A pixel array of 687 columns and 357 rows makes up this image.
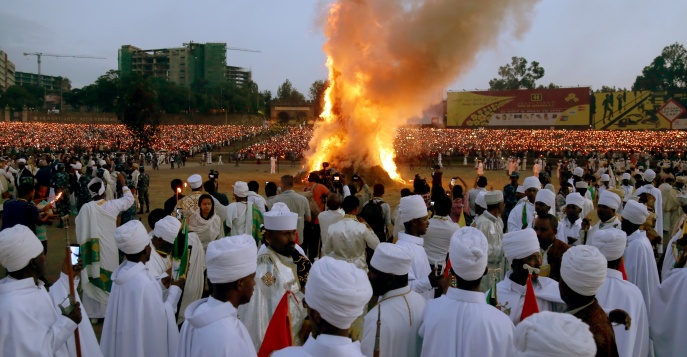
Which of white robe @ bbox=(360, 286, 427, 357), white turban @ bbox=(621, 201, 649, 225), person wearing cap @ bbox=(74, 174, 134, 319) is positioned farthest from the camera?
person wearing cap @ bbox=(74, 174, 134, 319)

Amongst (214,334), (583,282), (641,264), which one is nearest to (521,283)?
(583,282)

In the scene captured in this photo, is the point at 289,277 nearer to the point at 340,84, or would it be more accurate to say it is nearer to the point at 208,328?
the point at 208,328

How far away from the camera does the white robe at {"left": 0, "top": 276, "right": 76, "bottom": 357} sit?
12.6 feet

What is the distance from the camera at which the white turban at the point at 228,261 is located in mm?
3330

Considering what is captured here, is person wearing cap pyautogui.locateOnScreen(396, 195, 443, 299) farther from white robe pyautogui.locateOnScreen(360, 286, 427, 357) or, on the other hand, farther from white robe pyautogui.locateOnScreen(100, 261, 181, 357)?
white robe pyautogui.locateOnScreen(100, 261, 181, 357)

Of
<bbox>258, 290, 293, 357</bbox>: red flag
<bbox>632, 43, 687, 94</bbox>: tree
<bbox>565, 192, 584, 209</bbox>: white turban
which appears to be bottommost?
<bbox>258, 290, 293, 357</bbox>: red flag

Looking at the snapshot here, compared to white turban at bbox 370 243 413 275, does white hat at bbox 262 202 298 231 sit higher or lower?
higher

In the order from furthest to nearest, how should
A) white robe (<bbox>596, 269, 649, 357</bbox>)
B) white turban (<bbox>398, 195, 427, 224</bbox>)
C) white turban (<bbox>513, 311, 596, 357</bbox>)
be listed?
white turban (<bbox>398, 195, 427, 224</bbox>)
white robe (<bbox>596, 269, 649, 357</bbox>)
white turban (<bbox>513, 311, 596, 357</bbox>)

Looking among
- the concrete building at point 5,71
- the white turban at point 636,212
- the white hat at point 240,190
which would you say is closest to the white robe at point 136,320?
the white hat at point 240,190

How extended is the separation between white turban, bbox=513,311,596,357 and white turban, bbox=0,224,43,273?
133 inches

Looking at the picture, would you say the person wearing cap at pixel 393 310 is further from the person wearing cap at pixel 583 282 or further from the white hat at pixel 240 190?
the white hat at pixel 240 190

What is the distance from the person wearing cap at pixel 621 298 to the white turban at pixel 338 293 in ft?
8.18

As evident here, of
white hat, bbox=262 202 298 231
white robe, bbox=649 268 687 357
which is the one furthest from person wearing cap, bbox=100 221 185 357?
white robe, bbox=649 268 687 357

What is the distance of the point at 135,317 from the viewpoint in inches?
179
